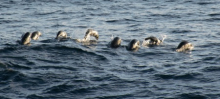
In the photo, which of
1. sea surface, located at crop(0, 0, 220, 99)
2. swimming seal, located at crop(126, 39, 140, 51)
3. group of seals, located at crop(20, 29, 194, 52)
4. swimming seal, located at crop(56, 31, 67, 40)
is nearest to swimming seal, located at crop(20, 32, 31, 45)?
group of seals, located at crop(20, 29, 194, 52)

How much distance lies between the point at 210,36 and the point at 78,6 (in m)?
16.6

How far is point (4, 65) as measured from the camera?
19.4m

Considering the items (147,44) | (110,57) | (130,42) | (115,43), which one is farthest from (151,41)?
(110,57)

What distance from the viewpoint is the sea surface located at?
17.1 metres

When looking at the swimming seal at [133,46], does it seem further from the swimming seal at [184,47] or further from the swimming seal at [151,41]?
the swimming seal at [184,47]

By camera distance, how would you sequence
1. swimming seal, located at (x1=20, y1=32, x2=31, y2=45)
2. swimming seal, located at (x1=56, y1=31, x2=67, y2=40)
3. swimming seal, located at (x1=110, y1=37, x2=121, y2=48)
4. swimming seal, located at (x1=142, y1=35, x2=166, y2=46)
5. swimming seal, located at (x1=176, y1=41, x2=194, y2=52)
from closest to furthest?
1. swimming seal, located at (x1=176, y1=41, x2=194, y2=52)
2. swimming seal, located at (x1=20, y1=32, x2=31, y2=45)
3. swimming seal, located at (x1=110, y1=37, x2=121, y2=48)
4. swimming seal, located at (x1=142, y1=35, x2=166, y2=46)
5. swimming seal, located at (x1=56, y1=31, x2=67, y2=40)

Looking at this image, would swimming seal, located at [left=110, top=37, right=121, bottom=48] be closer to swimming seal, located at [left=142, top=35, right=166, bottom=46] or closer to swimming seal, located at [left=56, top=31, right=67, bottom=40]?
swimming seal, located at [left=142, top=35, right=166, bottom=46]

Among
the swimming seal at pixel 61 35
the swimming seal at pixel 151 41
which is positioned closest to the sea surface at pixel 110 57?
the swimming seal at pixel 151 41

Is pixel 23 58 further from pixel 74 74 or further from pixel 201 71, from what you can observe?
pixel 201 71

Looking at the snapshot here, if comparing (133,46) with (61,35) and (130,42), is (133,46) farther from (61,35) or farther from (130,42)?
(61,35)

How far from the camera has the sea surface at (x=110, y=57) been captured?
17.1 m

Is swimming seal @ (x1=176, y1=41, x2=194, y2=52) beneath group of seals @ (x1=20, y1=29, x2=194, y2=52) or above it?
beneath

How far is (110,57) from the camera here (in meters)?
22.4

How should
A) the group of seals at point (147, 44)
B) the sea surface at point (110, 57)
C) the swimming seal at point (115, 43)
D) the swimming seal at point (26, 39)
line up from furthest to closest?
the swimming seal at point (115, 43), the swimming seal at point (26, 39), the group of seals at point (147, 44), the sea surface at point (110, 57)
